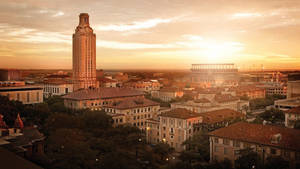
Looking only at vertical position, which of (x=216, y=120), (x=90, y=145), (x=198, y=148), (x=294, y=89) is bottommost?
(x=198, y=148)

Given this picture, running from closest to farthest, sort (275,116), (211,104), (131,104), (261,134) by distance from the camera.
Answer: (261,134) < (275,116) < (131,104) < (211,104)

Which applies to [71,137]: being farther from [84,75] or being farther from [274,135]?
[84,75]

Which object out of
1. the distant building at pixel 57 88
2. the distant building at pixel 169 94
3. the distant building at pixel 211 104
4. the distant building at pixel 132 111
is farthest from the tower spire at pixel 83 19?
the distant building at pixel 132 111

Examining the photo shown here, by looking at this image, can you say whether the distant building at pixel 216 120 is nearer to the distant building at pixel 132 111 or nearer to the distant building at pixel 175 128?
the distant building at pixel 175 128

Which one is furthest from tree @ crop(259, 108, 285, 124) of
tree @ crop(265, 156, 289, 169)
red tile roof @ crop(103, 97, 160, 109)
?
tree @ crop(265, 156, 289, 169)

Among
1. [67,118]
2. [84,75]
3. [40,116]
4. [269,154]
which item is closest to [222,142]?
[269,154]

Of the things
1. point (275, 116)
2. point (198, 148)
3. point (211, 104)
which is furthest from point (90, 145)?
point (211, 104)

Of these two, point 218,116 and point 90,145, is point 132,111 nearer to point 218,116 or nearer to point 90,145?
point 218,116
